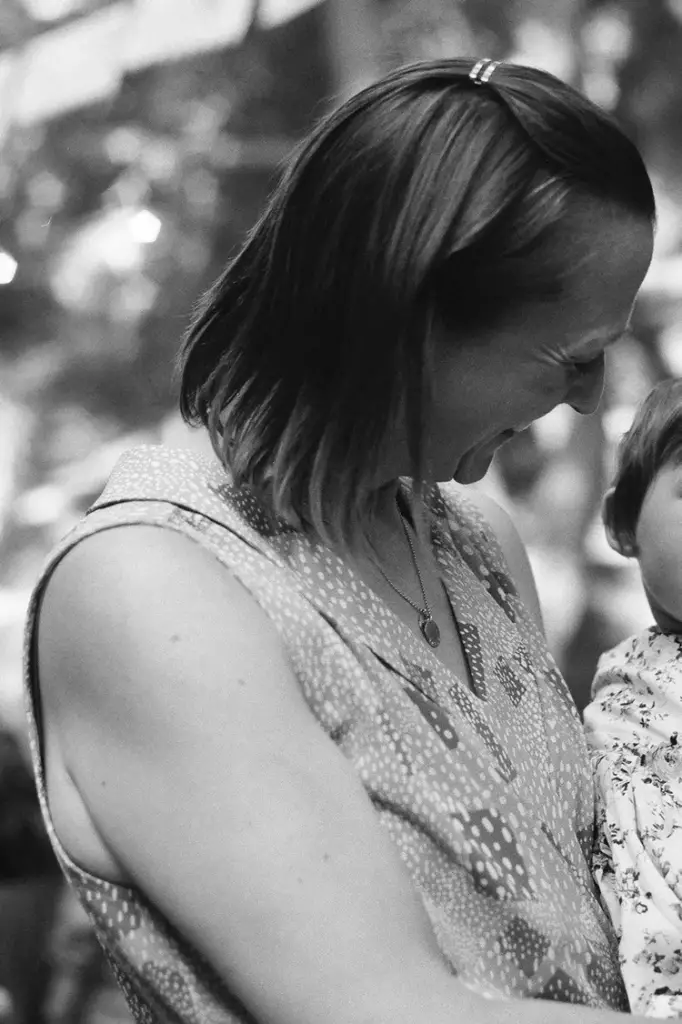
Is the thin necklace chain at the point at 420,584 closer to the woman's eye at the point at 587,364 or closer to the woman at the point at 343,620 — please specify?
the woman at the point at 343,620

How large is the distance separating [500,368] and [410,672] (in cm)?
24

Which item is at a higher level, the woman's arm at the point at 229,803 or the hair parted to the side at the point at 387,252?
the hair parted to the side at the point at 387,252

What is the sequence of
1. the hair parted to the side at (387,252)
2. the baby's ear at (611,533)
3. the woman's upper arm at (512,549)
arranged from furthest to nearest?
1. the baby's ear at (611,533)
2. the woman's upper arm at (512,549)
3. the hair parted to the side at (387,252)

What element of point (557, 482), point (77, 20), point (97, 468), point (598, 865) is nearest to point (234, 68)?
point (77, 20)

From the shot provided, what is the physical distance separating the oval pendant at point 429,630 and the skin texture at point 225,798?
25 cm

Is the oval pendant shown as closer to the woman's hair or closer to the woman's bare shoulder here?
the woman's bare shoulder

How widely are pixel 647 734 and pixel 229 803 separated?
67 cm

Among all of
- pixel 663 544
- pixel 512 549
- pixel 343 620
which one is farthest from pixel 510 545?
pixel 343 620

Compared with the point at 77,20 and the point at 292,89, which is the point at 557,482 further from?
the point at 77,20

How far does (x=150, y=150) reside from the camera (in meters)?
2.89

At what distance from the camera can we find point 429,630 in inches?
39.5

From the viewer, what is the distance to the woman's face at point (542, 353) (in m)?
0.86

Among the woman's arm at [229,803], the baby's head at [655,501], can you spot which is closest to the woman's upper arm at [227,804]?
the woman's arm at [229,803]

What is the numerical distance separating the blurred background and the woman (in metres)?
2.02
